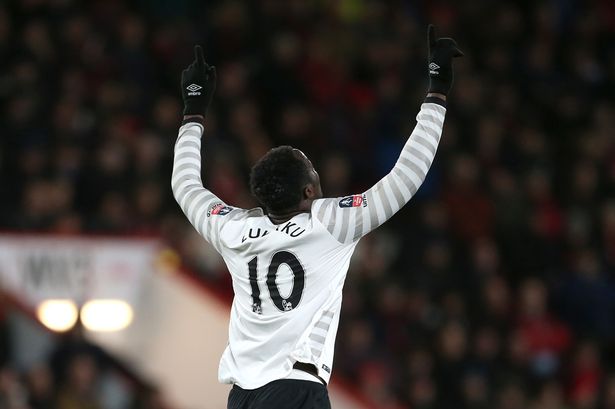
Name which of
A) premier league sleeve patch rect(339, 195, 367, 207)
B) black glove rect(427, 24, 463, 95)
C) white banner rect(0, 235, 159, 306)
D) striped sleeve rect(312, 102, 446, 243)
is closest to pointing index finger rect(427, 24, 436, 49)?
black glove rect(427, 24, 463, 95)

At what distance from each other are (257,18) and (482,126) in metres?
2.55

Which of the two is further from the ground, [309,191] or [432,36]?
[432,36]

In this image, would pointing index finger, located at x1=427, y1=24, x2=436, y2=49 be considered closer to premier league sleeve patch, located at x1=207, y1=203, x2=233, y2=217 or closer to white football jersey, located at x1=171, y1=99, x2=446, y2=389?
white football jersey, located at x1=171, y1=99, x2=446, y2=389

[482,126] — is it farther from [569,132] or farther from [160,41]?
[160,41]

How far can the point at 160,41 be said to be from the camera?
1250cm

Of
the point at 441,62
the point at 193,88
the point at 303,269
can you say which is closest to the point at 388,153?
the point at 193,88

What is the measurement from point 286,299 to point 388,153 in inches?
334

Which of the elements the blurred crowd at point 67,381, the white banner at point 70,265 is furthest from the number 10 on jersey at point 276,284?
the white banner at point 70,265

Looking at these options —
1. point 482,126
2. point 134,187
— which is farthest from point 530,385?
point 134,187

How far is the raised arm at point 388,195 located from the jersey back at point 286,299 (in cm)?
5

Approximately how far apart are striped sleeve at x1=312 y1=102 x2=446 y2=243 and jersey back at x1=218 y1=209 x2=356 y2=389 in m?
0.05

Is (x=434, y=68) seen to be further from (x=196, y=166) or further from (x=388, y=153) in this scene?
(x=388, y=153)

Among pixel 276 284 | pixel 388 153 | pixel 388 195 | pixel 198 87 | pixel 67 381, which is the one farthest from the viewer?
pixel 388 153

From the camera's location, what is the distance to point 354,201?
4.35 m
